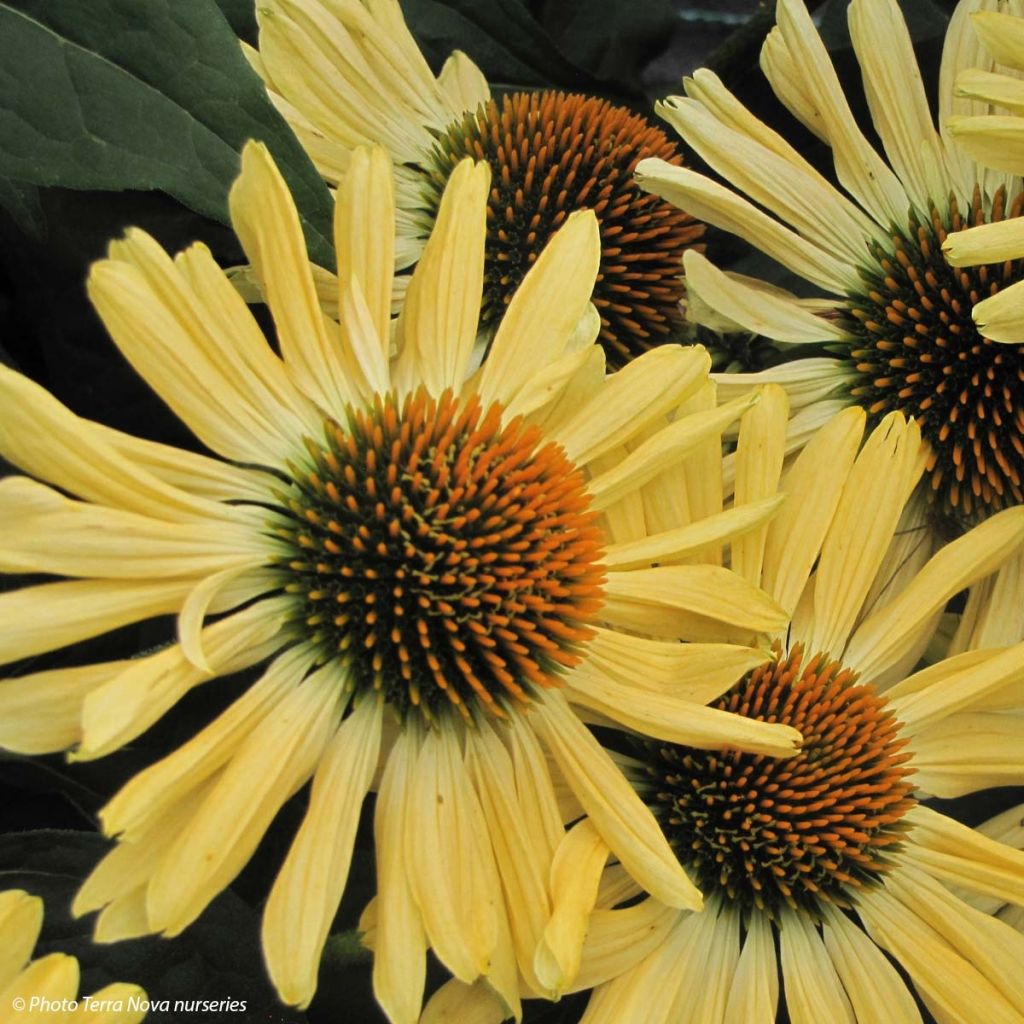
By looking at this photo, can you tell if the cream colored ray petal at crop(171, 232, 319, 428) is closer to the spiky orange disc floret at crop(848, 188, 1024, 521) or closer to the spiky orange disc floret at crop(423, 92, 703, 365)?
the spiky orange disc floret at crop(423, 92, 703, 365)

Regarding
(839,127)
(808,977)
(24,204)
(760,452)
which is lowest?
(808,977)

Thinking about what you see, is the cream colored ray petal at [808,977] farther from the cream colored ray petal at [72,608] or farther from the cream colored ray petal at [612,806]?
the cream colored ray petal at [72,608]


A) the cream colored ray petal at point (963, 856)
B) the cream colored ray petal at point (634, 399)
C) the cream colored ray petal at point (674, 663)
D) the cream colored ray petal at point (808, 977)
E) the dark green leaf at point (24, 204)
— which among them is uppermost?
the dark green leaf at point (24, 204)

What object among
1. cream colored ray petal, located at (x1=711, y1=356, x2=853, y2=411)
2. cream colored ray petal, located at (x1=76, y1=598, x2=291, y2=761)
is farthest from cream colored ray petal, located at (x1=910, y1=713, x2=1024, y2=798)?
cream colored ray petal, located at (x1=76, y1=598, x2=291, y2=761)

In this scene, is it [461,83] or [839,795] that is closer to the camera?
[839,795]

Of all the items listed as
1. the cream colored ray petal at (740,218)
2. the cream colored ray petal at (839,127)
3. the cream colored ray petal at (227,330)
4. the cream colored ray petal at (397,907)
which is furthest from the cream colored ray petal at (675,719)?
the cream colored ray petal at (839,127)

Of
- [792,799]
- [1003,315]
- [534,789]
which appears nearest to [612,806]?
[534,789]

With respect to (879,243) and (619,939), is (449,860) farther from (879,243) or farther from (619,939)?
(879,243)

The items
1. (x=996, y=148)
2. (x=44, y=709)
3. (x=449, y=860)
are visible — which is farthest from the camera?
(x=996, y=148)
